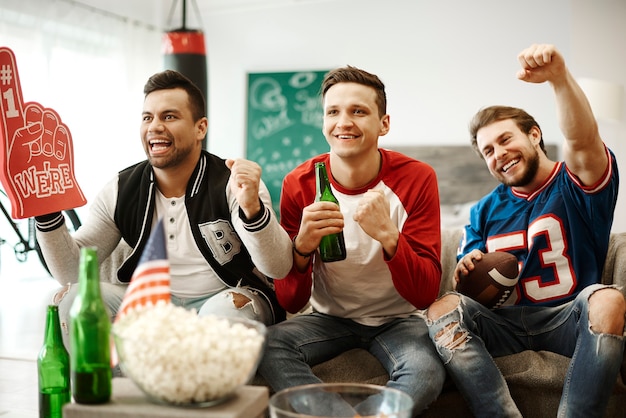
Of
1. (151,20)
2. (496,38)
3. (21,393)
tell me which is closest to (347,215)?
(21,393)

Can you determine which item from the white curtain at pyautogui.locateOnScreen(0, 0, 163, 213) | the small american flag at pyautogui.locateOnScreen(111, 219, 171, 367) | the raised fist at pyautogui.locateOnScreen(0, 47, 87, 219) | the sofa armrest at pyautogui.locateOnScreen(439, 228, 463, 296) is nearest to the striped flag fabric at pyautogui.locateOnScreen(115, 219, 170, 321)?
the small american flag at pyautogui.locateOnScreen(111, 219, 171, 367)

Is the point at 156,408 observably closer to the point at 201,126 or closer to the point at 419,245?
the point at 419,245

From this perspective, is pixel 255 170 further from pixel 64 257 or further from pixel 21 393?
pixel 21 393

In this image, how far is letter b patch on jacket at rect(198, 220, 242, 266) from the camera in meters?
2.12

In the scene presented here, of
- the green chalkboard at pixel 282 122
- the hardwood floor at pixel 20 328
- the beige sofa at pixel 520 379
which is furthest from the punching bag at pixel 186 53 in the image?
the beige sofa at pixel 520 379

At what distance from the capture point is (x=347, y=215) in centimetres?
212

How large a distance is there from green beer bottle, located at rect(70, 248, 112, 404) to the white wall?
4854mm

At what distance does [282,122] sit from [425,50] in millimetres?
1480

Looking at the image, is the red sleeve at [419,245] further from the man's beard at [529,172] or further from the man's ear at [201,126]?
the man's ear at [201,126]

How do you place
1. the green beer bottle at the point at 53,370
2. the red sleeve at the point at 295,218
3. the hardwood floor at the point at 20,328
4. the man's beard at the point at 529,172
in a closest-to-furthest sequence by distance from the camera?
the green beer bottle at the point at 53,370 → the red sleeve at the point at 295,218 → the man's beard at the point at 529,172 → the hardwood floor at the point at 20,328

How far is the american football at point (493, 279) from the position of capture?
6.82 feet

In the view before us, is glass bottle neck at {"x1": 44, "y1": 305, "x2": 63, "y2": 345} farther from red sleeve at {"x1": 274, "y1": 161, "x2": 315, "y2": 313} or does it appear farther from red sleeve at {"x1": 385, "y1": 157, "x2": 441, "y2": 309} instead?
red sleeve at {"x1": 385, "y1": 157, "x2": 441, "y2": 309}

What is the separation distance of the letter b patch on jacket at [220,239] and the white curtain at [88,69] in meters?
3.95

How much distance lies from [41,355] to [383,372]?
96 cm
